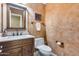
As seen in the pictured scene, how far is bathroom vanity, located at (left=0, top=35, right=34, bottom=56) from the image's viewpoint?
1.63 meters

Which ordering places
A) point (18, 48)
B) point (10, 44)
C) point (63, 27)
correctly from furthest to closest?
point (63, 27) < point (18, 48) < point (10, 44)

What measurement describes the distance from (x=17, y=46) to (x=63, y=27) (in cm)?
89

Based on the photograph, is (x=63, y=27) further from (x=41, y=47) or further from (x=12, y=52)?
(x=12, y=52)

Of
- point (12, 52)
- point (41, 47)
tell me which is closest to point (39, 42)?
point (41, 47)

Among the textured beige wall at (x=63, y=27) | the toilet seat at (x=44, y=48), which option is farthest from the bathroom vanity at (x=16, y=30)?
the textured beige wall at (x=63, y=27)

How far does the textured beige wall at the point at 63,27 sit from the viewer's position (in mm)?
1839

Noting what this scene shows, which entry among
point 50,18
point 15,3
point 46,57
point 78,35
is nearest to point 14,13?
point 15,3

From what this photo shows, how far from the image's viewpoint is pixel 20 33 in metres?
1.86

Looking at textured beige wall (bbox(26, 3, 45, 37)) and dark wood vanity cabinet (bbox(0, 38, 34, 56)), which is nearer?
dark wood vanity cabinet (bbox(0, 38, 34, 56))

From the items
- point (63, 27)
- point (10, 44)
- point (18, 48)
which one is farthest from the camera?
point (63, 27)

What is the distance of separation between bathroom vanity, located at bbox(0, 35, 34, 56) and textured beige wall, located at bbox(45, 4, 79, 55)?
37 centimetres

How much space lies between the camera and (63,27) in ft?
6.23

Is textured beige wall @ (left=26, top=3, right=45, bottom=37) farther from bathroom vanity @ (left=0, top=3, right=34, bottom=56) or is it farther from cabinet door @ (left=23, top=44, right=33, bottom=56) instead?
cabinet door @ (left=23, top=44, right=33, bottom=56)

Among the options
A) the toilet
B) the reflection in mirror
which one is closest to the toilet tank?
the toilet
